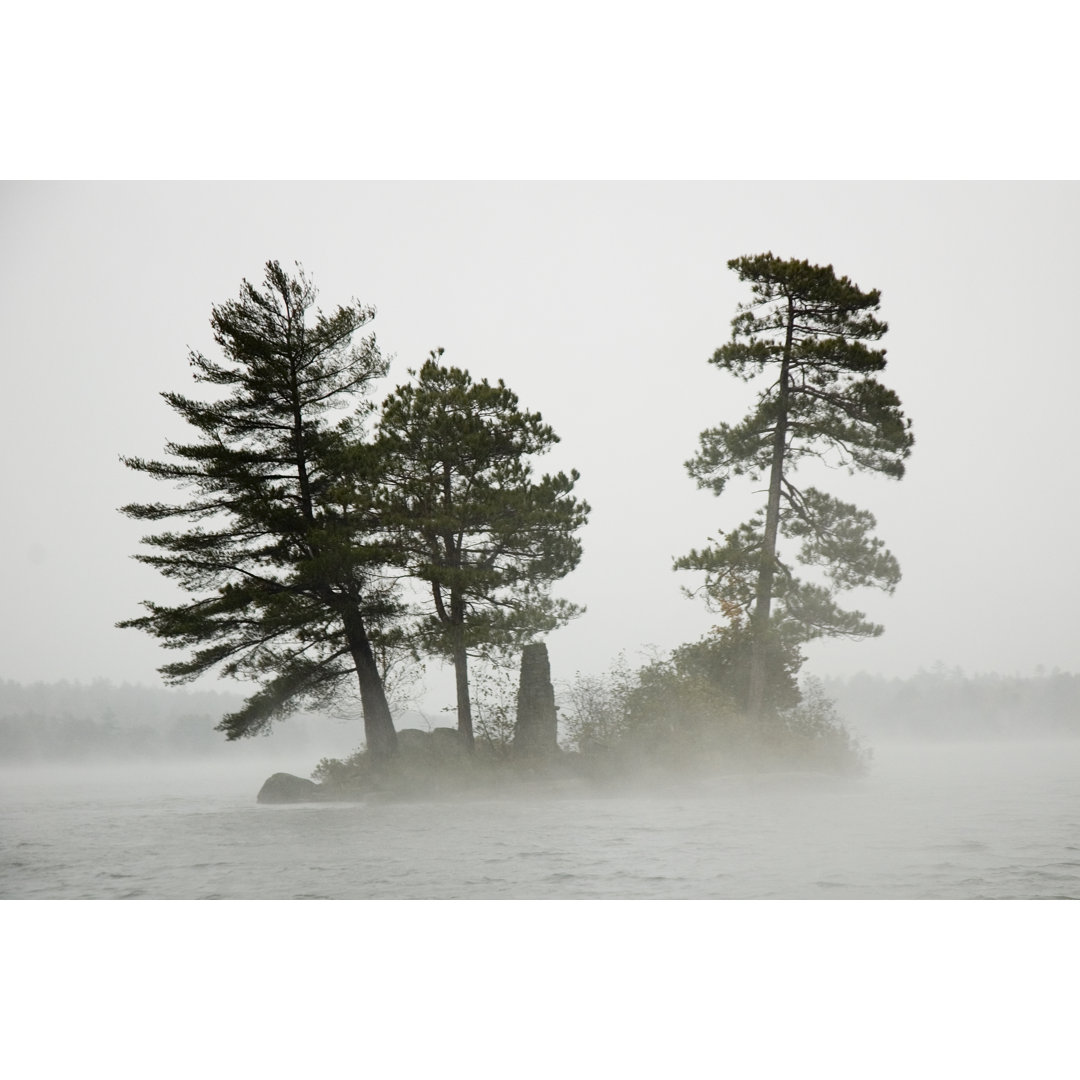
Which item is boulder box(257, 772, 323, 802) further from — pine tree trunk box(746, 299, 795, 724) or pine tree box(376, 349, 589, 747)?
pine tree trunk box(746, 299, 795, 724)

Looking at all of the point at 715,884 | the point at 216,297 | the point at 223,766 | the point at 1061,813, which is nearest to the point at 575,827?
the point at 715,884

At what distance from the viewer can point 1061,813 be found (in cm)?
1134

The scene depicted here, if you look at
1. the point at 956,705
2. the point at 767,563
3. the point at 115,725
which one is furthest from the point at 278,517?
the point at 115,725

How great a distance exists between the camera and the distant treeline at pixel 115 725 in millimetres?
25422

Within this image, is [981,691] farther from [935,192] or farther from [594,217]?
[594,217]

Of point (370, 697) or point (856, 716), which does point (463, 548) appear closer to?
point (370, 697)

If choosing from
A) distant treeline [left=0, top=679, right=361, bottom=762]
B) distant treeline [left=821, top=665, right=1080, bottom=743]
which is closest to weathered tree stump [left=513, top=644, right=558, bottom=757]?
distant treeline [left=821, top=665, right=1080, bottom=743]

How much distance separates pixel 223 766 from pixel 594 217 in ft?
81.1

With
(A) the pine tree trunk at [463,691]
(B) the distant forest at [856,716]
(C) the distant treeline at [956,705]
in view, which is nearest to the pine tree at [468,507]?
(A) the pine tree trunk at [463,691]

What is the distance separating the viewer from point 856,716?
19.3 metres

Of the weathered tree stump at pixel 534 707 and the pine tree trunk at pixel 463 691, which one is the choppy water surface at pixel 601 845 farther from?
the pine tree trunk at pixel 463 691

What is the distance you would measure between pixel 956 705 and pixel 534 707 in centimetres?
991

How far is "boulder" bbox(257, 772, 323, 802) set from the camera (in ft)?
56.0
